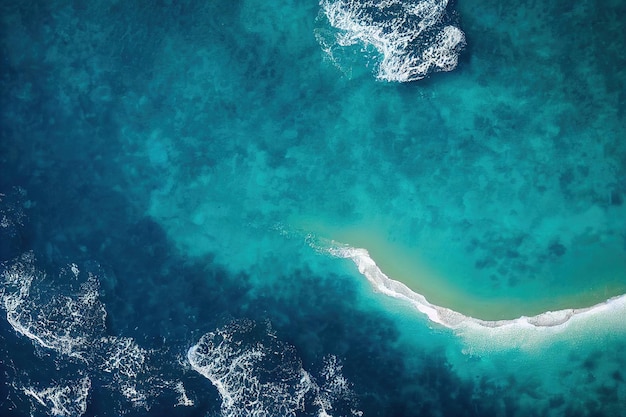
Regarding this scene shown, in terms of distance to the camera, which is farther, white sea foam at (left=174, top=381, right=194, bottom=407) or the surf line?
white sea foam at (left=174, top=381, right=194, bottom=407)

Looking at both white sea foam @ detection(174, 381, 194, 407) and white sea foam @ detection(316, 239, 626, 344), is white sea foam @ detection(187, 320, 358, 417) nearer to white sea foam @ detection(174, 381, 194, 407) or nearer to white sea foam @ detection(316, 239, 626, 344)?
white sea foam @ detection(174, 381, 194, 407)

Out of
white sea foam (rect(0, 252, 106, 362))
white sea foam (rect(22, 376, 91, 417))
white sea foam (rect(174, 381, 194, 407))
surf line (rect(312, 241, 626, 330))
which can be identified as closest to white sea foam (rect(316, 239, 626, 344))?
surf line (rect(312, 241, 626, 330))

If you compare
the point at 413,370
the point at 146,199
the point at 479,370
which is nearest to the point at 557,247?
the point at 479,370

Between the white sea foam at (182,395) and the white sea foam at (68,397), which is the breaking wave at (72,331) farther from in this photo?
the white sea foam at (182,395)

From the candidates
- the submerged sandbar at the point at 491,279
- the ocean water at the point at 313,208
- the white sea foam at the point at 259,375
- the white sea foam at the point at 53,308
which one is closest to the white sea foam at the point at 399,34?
the ocean water at the point at 313,208

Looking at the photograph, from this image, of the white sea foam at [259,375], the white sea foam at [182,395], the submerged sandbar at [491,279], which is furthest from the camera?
the white sea foam at [182,395]

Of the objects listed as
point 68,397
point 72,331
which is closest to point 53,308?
point 72,331

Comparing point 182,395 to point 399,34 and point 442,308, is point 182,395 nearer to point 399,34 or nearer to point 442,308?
point 442,308
